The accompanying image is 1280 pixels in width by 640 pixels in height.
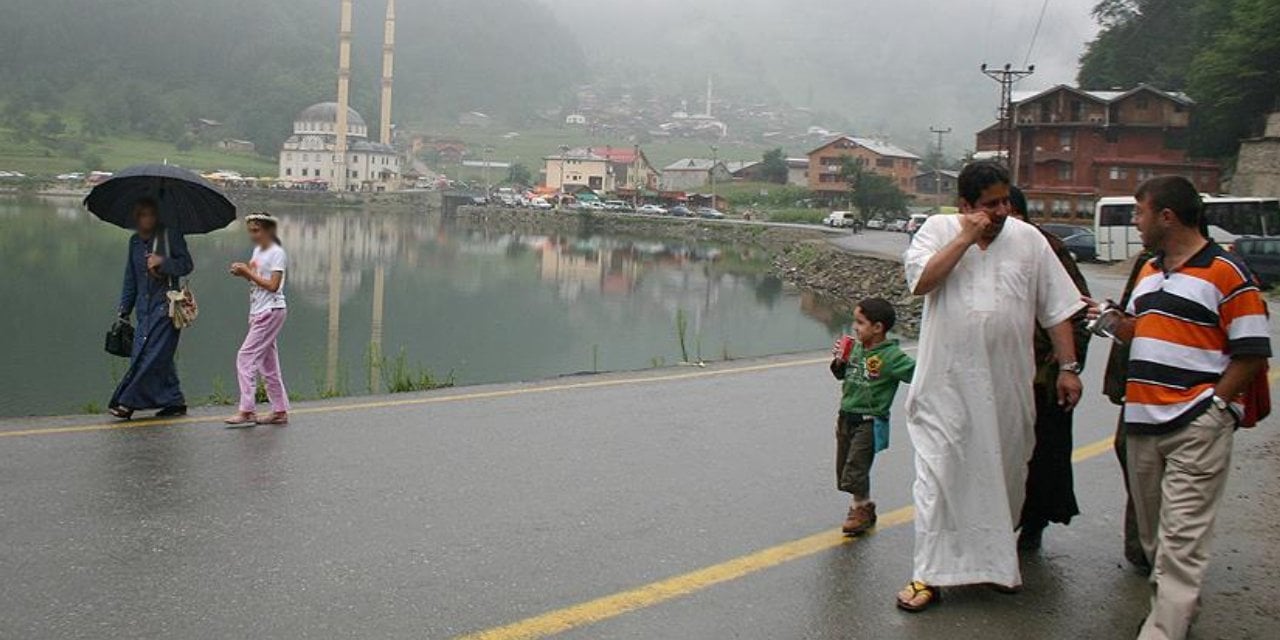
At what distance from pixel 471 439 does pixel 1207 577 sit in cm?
418

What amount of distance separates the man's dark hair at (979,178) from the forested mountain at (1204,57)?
4739cm

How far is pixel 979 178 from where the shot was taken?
12.9 feet

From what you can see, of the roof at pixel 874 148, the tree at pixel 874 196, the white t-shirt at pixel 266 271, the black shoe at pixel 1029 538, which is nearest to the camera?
the black shoe at pixel 1029 538

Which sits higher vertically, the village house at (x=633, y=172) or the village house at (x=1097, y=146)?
the village house at (x=633, y=172)

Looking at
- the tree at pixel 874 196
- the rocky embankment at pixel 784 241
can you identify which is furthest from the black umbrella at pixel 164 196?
the tree at pixel 874 196

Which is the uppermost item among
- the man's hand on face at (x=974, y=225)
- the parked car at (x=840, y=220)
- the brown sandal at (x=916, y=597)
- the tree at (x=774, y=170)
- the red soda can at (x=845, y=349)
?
the tree at (x=774, y=170)

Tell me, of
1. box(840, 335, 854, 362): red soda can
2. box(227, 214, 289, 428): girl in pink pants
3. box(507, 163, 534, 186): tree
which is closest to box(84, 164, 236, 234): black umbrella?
box(227, 214, 289, 428): girl in pink pants

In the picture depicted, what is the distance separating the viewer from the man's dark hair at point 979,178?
3.91 m

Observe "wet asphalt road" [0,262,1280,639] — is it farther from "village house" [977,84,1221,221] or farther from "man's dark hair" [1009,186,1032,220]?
"village house" [977,84,1221,221]

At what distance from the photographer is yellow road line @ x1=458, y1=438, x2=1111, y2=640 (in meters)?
3.68

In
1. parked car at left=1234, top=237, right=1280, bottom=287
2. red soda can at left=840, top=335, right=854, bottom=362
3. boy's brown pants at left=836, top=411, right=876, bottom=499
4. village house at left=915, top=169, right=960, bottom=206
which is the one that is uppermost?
village house at left=915, top=169, right=960, bottom=206

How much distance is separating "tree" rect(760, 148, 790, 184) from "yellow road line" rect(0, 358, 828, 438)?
332ft

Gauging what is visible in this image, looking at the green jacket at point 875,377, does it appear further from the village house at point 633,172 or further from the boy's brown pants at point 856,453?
the village house at point 633,172

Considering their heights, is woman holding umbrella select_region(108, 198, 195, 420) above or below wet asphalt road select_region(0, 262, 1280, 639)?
above
